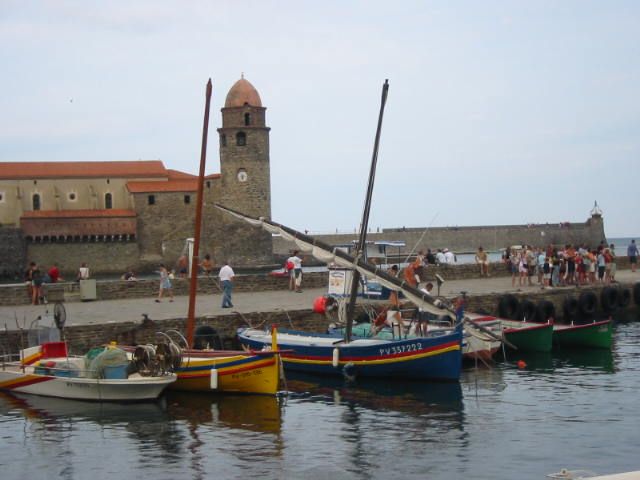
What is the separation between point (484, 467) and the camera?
13750 mm

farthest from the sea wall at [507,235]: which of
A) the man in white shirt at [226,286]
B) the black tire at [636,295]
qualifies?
the man in white shirt at [226,286]

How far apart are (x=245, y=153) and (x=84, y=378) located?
60696 mm

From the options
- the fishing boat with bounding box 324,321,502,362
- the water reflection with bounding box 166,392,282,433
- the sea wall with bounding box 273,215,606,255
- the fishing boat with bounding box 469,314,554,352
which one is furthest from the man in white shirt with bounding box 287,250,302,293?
the sea wall with bounding box 273,215,606,255

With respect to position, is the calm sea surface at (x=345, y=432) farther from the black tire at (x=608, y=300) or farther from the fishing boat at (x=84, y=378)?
the black tire at (x=608, y=300)

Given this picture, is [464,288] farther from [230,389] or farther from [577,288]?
[230,389]

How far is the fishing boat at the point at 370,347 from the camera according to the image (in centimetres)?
1995

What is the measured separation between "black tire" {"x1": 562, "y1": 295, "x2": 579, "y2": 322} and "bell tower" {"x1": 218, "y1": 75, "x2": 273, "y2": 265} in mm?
48077

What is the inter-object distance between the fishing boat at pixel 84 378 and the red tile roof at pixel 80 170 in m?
69.6

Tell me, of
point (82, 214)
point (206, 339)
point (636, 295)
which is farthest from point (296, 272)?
point (82, 214)

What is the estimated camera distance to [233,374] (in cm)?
1864

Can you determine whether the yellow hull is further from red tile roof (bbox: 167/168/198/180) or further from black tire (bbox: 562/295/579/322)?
red tile roof (bbox: 167/168/198/180)

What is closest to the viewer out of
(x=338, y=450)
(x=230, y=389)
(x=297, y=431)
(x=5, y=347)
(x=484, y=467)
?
(x=484, y=467)

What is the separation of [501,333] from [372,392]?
205 inches

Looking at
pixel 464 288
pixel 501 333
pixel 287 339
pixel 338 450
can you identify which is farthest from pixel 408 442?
pixel 464 288
